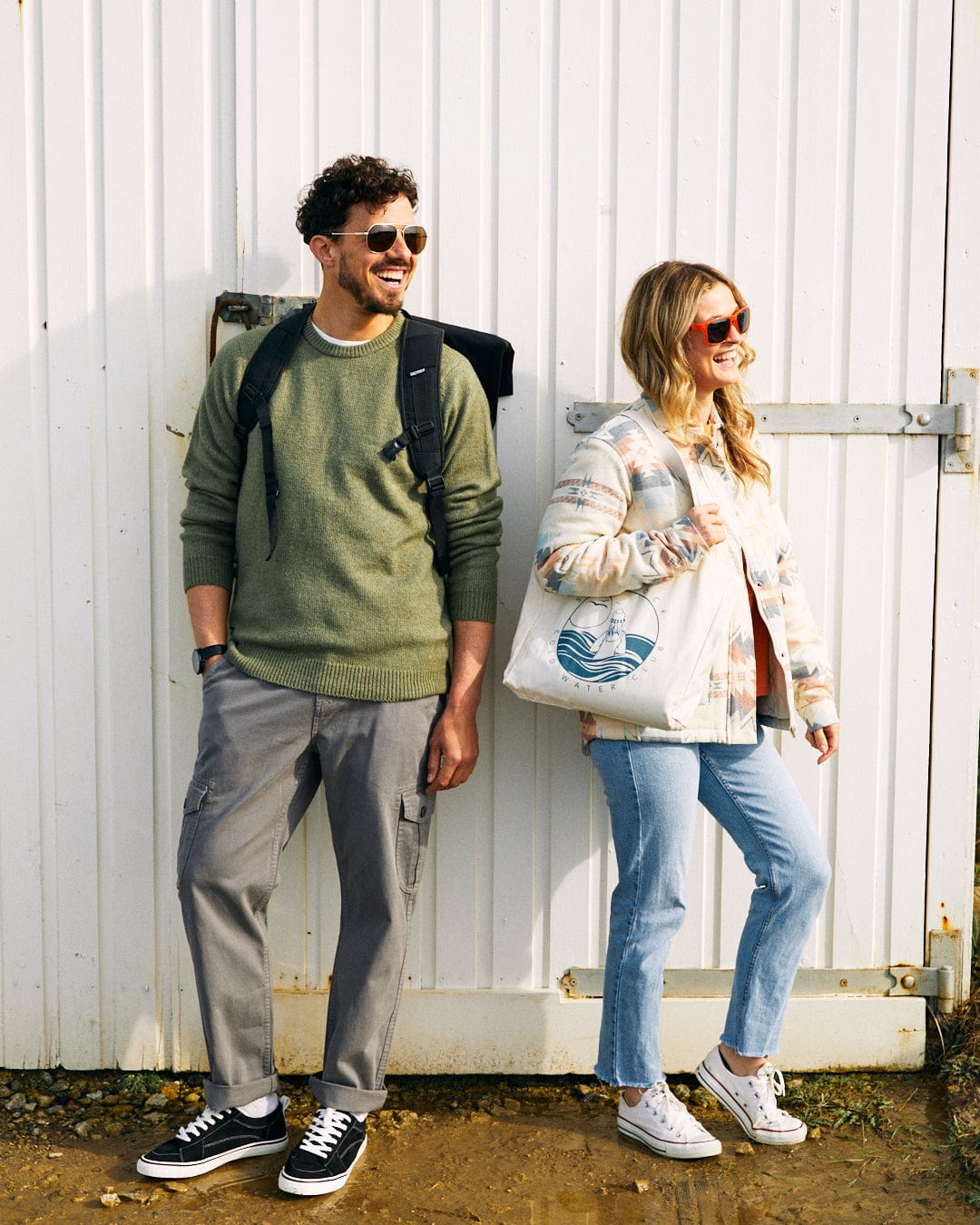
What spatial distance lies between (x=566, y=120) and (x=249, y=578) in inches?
55.5

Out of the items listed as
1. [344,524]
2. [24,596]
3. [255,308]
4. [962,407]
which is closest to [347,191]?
[255,308]

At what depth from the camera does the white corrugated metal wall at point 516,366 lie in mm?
3049

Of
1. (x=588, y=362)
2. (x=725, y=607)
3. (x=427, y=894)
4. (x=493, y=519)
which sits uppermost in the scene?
(x=588, y=362)

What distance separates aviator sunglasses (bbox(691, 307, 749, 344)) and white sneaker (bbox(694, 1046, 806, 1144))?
1708mm

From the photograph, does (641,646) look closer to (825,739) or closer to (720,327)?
(825,739)

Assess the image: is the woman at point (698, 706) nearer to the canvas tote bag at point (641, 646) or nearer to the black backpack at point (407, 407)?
the canvas tote bag at point (641, 646)

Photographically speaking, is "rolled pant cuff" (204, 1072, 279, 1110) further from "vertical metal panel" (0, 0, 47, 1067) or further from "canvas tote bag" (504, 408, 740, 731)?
"canvas tote bag" (504, 408, 740, 731)

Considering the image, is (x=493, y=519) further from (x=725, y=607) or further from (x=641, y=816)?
(x=641, y=816)

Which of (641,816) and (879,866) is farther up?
(641,816)

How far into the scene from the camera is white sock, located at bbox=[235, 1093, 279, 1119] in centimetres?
288

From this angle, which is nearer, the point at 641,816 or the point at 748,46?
the point at 641,816

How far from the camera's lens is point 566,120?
10.0 ft

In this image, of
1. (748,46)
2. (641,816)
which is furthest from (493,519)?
(748,46)

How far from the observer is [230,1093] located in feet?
9.37
